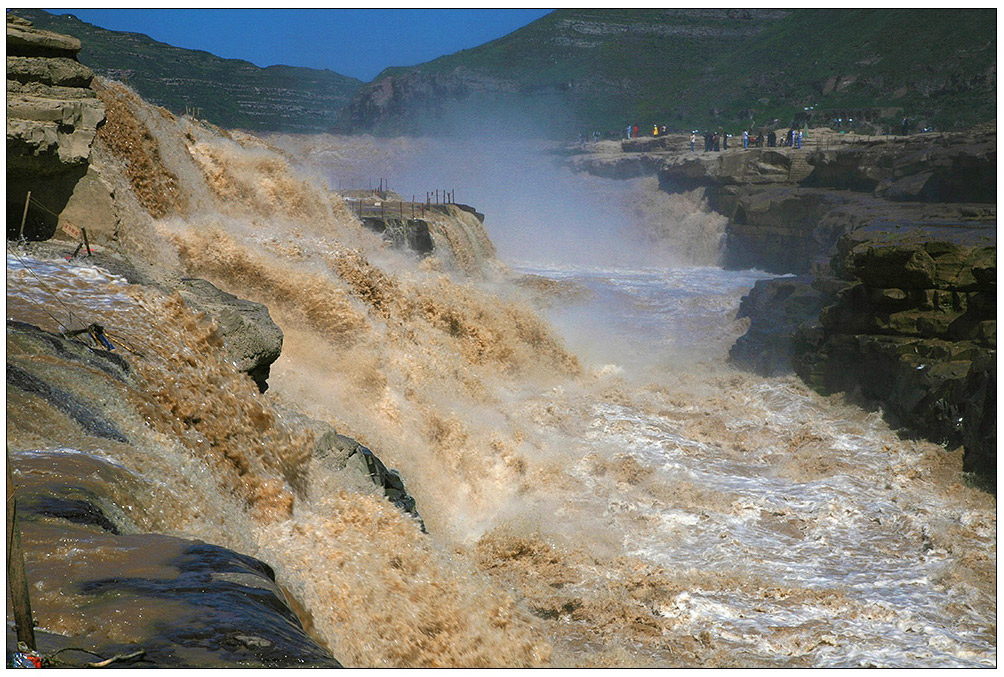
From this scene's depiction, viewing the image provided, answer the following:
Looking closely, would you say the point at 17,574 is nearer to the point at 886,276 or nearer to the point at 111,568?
the point at 111,568

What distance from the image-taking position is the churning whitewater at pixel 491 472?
4.93 m

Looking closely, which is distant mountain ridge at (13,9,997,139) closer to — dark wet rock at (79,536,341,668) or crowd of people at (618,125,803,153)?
crowd of people at (618,125,803,153)

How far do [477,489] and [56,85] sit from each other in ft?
20.3

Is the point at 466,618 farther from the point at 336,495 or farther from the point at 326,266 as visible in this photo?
the point at 326,266

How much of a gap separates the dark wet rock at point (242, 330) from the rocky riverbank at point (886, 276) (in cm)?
759

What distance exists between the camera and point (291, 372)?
8.57m

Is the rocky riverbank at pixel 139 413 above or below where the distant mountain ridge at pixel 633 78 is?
below

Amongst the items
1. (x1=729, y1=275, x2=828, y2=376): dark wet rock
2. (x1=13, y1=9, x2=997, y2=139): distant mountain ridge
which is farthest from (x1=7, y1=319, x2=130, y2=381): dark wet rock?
(x1=13, y1=9, x2=997, y2=139): distant mountain ridge

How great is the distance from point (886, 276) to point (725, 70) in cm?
6498

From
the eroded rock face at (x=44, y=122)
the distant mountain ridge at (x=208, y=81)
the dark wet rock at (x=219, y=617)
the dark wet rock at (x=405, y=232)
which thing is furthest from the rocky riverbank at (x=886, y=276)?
the distant mountain ridge at (x=208, y=81)

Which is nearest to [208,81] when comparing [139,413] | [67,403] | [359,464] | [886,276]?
[886,276]

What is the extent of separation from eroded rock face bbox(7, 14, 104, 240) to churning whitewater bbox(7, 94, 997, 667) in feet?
3.60

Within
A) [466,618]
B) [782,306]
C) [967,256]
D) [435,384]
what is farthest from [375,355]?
[782,306]

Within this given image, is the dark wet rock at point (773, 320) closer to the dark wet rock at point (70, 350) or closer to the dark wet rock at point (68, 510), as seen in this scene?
the dark wet rock at point (70, 350)
